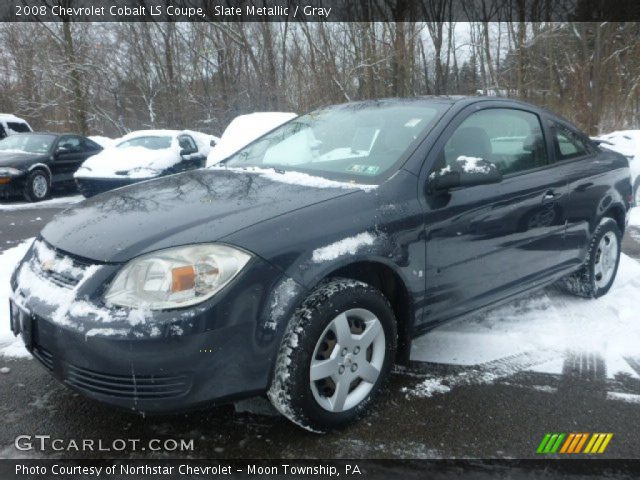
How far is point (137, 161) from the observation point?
977cm

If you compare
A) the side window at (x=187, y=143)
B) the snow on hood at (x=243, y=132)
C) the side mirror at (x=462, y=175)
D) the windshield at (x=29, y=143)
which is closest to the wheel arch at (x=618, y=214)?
the side mirror at (x=462, y=175)

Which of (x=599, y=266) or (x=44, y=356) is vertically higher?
(x=44, y=356)

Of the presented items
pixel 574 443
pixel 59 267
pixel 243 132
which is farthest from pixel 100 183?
pixel 574 443

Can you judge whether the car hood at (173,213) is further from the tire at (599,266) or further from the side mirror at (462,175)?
the tire at (599,266)

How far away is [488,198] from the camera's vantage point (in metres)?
3.05

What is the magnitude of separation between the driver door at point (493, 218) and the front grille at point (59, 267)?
163cm

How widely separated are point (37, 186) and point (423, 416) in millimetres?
9982

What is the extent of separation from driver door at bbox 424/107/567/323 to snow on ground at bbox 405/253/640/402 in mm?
306

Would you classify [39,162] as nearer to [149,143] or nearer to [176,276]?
[149,143]

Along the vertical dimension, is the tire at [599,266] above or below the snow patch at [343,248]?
below

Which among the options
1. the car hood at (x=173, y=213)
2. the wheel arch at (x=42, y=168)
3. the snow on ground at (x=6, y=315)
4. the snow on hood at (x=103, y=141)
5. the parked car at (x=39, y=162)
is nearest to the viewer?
the car hood at (x=173, y=213)

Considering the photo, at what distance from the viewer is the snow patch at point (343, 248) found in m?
2.32

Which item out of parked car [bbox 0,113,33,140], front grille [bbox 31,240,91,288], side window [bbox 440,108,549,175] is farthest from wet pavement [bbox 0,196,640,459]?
parked car [bbox 0,113,33,140]

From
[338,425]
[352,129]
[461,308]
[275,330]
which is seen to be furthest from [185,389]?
[352,129]
